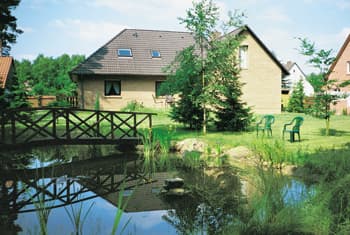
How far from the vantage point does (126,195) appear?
21.9 feet

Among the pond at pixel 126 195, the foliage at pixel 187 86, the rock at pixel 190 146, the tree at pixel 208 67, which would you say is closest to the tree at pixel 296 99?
the tree at pixel 208 67

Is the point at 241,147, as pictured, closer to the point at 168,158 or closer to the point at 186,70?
the point at 168,158

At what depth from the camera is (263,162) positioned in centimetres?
848

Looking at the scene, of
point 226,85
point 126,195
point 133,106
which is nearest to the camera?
point 126,195

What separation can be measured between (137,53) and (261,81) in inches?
345

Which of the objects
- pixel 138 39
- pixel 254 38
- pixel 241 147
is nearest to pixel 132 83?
pixel 138 39

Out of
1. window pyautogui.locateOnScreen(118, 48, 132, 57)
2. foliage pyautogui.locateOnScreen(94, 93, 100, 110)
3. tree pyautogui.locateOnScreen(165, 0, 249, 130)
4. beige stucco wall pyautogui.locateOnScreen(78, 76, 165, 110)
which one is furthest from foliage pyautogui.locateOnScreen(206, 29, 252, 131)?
window pyautogui.locateOnScreen(118, 48, 132, 57)

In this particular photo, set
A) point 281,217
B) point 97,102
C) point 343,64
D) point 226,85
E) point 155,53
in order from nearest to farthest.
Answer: point 281,217
point 226,85
point 97,102
point 155,53
point 343,64

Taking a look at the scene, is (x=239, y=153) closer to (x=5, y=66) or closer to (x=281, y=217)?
(x=281, y=217)

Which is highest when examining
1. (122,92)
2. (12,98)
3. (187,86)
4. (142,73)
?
(142,73)

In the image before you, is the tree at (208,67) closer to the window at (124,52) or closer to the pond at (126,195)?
the pond at (126,195)

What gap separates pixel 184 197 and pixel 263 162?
2887 mm

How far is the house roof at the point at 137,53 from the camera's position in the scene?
2228cm

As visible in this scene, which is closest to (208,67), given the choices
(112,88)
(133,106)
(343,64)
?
(133,106)
